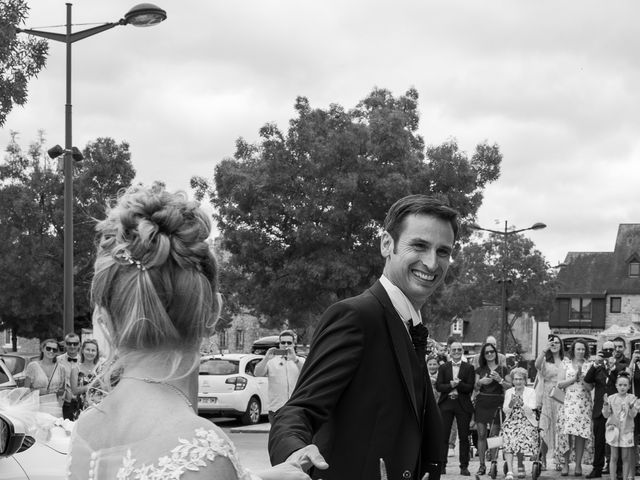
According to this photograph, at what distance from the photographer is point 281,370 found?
49.8 feet

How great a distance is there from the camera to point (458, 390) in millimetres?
14594

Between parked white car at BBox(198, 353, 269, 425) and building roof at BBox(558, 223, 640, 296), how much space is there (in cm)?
5048

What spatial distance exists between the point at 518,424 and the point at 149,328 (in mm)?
12270

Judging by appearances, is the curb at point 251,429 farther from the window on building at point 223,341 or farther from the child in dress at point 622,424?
the window on building at point 223,341

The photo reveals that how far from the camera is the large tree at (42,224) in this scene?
36.0 metres

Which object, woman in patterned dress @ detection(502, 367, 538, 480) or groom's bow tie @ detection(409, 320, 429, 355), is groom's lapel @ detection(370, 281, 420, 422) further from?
woman in patterned dress @ detection(502, 367, 538, 480)

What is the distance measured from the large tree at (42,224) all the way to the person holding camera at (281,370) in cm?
2089

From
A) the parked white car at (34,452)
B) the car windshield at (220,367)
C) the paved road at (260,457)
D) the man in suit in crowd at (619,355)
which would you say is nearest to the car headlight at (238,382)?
the car windshield at (220,367)

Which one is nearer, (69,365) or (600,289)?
(69,365)

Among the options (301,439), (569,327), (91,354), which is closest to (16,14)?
(91,354)

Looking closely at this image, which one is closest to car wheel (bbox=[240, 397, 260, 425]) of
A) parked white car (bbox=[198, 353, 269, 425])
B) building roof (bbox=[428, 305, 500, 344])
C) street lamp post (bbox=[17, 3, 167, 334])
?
parked white car (bbox=[198, 353, 269, 425])

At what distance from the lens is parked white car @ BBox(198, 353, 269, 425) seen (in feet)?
68.1

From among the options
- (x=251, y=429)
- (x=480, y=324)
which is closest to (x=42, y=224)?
(x=251, y=429)

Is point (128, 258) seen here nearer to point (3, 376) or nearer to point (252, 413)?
point (3, 376)
